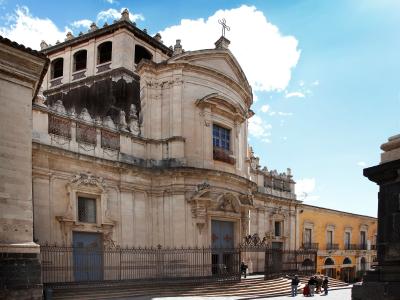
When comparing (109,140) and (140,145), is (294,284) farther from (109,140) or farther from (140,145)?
(109,140)

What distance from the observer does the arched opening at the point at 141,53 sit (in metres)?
27.7

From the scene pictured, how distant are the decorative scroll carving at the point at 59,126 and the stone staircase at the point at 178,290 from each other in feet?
20.2

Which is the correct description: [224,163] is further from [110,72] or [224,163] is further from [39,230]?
[39,230]

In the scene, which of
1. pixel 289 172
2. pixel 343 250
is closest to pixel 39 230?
pixel 289 172

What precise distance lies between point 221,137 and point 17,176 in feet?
47.2

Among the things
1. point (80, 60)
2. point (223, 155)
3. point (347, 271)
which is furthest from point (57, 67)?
point (347, 271)

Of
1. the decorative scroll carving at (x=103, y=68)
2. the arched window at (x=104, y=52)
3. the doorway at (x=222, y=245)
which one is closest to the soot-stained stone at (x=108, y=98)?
the decorative scroll carving at (x=103, y=68)

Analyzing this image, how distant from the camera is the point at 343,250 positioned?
1572 inches

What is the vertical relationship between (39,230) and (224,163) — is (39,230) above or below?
below

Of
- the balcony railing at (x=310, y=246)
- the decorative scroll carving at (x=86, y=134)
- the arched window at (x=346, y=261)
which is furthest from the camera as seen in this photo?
the arched window at (x=346, y=261)

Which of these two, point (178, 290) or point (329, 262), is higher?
point (178, 290)

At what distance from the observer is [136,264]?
20.8 metres

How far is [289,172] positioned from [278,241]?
5235mm

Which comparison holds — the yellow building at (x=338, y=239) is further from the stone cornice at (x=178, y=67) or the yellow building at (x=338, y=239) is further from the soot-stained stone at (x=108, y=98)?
the soot-stained stone at (x=108, y=98)
